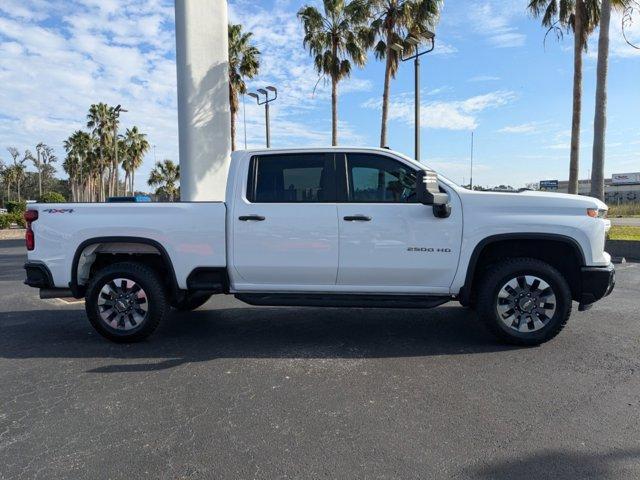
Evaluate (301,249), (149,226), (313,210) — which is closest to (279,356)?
(301,249)

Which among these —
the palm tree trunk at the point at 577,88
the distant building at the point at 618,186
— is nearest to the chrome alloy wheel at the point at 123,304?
the palm tree trunk at the point at 577,88

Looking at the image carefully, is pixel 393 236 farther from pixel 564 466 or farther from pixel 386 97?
pixel 386 97

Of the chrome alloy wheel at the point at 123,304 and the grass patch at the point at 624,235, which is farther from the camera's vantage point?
the grass patch at the point at 624,235

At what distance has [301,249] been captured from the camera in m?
4.73

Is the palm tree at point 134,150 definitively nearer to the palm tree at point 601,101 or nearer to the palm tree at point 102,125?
the palm tree at point 102,125

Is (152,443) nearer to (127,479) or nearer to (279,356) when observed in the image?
(127,479)

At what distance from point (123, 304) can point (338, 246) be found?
93.9 inches

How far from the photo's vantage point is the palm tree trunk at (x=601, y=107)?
1295cm

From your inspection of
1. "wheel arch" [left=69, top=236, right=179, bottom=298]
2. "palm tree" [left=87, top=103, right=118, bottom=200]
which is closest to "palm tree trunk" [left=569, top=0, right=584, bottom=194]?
"wheel arch" [left=69, top=236, right=179, bottom=298]

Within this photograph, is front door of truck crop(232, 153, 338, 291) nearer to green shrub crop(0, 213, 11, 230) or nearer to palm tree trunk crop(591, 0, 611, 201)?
palm tree trunk crop(591, 0, 611, 201)

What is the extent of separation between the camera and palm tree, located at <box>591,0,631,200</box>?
12.9 metres

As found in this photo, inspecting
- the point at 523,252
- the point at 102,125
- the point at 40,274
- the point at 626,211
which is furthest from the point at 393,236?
the point at 102,125

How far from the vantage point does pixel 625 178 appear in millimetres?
82750

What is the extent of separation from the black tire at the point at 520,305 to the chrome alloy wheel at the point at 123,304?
3.56 m
